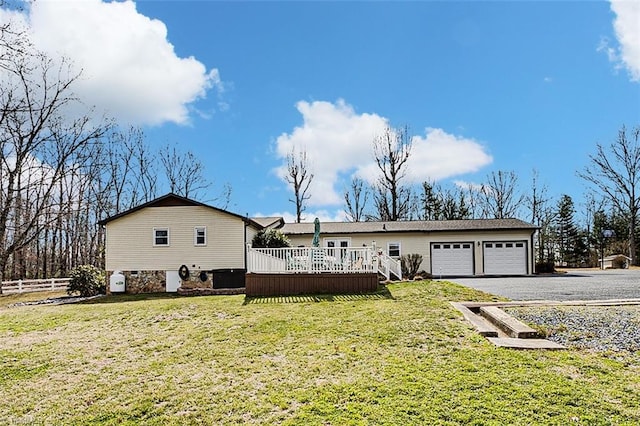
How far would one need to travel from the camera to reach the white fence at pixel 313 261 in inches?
543

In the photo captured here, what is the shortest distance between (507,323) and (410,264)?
13308mm

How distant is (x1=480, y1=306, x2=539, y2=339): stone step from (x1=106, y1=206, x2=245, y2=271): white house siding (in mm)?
12140

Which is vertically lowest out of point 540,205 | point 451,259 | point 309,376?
point 309,376

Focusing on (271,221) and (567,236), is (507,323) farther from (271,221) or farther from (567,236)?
(567,236)

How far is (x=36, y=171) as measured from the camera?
80.9 ft

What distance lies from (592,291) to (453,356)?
308 inches

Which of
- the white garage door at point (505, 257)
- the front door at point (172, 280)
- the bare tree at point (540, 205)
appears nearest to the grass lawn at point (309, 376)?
the front door at point (172, 280)

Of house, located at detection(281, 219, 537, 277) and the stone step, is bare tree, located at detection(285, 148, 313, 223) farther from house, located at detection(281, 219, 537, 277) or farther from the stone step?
the stone step

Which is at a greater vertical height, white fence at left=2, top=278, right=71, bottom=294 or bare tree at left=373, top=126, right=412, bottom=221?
bare tree at left=373, top=126, right=412, bottom=221

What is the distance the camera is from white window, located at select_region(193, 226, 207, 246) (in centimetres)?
1922

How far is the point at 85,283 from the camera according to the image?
19047 millimetres

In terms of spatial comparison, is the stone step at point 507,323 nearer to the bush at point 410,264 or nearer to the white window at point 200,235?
the bush at point 410,264

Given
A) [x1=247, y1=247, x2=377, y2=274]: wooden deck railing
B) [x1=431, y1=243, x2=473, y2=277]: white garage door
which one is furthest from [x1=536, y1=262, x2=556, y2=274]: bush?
[x1=247, y1=247, x2=377, y2=274]: wooden deck railing

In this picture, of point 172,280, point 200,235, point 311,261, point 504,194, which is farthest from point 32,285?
point 504,194
